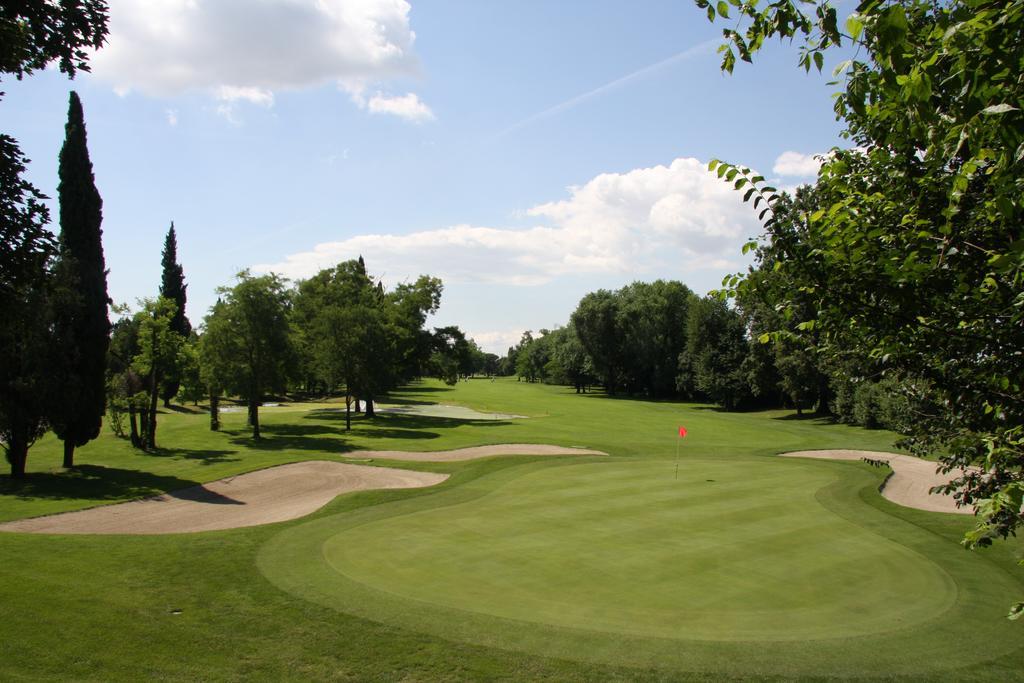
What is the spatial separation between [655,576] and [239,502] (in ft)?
52.9

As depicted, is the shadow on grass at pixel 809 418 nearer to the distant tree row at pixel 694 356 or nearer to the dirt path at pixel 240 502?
the distant tree row at pixel 694 356

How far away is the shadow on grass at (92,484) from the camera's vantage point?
2337 centimetres

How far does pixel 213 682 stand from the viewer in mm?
8820

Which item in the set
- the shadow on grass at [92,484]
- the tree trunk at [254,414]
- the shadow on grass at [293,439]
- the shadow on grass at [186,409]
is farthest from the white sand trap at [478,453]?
the shadow on grass at [186,409]

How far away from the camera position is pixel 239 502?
76.6ft

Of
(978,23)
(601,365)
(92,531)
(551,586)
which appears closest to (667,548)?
(551,586)

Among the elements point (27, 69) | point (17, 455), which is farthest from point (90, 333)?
point (27, 69)

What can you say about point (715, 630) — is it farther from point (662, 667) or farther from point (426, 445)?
point (426, 445)

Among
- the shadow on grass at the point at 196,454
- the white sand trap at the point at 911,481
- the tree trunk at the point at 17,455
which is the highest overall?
the tree trunk at the point at 17,455

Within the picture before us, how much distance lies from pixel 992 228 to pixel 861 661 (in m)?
7.46

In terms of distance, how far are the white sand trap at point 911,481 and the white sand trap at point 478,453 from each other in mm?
11874

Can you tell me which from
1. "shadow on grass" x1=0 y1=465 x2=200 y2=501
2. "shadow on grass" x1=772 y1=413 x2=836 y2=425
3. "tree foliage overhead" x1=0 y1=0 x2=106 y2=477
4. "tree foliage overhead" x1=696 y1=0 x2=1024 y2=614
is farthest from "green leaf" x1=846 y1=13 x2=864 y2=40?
"shadow on grass" x1=772 y1=413 x2=836 y2=425

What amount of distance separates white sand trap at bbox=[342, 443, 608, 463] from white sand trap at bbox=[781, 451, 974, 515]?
39.0 feet

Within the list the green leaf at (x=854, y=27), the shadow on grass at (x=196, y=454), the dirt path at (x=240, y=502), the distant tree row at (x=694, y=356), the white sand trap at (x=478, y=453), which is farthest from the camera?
the distant tree row at (x=694, y=356)
